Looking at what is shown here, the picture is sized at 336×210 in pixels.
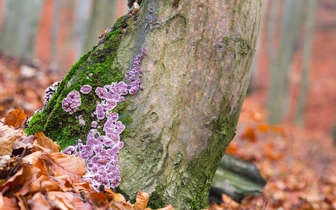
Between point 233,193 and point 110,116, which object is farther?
point 233,193

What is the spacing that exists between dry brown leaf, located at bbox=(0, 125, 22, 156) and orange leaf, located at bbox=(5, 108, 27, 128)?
9.4 inches

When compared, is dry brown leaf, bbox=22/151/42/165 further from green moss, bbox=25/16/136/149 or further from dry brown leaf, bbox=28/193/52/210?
green moss, bbox=25/16/136/149

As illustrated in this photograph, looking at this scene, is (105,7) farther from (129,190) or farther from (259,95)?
(259,95)

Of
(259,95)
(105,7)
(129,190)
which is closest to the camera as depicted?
(129,190)

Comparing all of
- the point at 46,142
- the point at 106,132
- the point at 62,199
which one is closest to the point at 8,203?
the point at 62,199

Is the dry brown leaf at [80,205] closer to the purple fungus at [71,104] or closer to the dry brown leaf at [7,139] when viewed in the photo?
the dry brown leaf at [7,139]

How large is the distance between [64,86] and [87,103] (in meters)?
0.21

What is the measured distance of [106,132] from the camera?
6.75 ft

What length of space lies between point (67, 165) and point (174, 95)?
62 cm

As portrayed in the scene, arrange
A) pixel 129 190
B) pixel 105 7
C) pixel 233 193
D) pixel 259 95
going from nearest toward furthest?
pixel 129 190
pixel 233 193
pixel 105 7
pixel 259 95

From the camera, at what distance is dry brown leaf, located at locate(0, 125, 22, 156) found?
1.79m

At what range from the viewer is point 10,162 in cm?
167

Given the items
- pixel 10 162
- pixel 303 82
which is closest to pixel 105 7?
pixel 10 162

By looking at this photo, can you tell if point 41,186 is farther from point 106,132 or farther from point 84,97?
point 84,97
